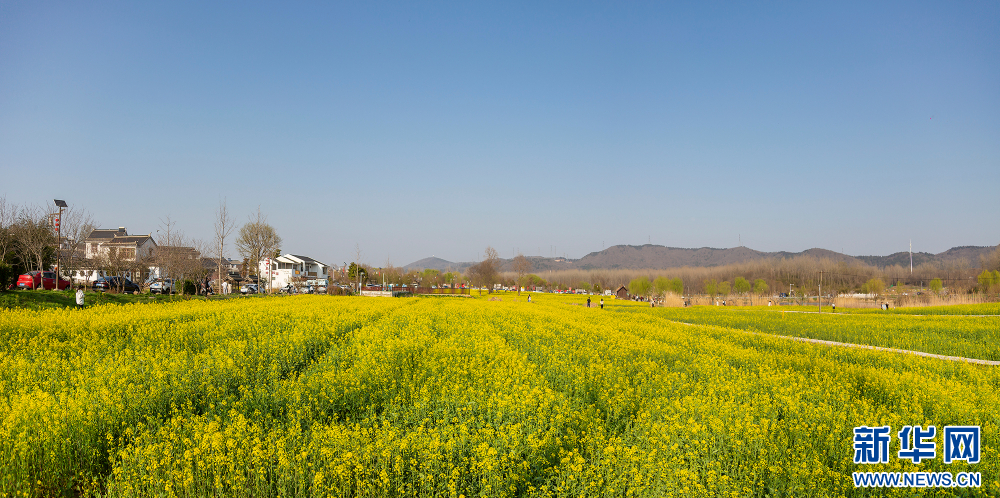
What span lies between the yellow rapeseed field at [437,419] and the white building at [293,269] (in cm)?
8409

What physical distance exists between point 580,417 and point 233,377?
5.96 m

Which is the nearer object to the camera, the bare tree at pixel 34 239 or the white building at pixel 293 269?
the bare tree at pixel 34 239

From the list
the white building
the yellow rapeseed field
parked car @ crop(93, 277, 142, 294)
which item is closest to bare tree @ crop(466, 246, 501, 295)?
the white building

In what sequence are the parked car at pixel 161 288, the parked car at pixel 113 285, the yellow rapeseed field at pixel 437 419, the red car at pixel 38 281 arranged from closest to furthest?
1. the yellow rapeseed field at pixel 437 419
2. the red car at pixel 38 281
3. the parked car at pixel 113 285
4. the parked car at pixel 161 288

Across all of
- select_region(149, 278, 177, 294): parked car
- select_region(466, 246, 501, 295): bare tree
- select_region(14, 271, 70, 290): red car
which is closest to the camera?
select_region(14, 271, 70, 290): red car

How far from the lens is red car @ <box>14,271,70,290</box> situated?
95.9ft

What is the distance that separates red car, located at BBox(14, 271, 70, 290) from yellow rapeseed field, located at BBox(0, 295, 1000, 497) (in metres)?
24.7

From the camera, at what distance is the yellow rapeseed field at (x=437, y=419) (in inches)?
183

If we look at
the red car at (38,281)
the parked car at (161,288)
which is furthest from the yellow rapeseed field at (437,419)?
the parked car at (161,288)

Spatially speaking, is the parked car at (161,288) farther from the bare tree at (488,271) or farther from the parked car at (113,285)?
the bare tree at (488,271)

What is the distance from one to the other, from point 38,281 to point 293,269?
6789cm

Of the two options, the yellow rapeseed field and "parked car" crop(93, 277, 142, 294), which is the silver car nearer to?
"parked car" crop(93, 277, 142, 294)

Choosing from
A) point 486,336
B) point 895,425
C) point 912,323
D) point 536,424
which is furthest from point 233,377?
point 912,323

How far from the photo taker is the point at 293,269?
98.2 m
